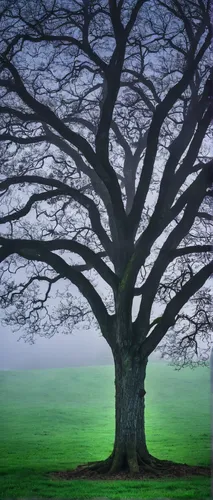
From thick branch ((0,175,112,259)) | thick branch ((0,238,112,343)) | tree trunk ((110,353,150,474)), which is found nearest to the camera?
tree trunk ((110,353,150,474))

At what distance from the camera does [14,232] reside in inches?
372

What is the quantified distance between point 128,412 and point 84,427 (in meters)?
5.35

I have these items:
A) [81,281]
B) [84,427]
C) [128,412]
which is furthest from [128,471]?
[84,427]

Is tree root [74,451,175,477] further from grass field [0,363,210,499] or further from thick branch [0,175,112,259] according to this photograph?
thick branch [0,175,112,259]

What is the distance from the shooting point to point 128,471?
26.3ft

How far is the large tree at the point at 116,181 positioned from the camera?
27.3ft

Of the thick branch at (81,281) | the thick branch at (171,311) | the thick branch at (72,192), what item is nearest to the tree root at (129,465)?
the thick branch at (171,311)

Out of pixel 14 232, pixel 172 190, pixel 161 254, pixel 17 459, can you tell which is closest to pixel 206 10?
pixel 172 190

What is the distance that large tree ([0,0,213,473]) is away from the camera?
8.32 m

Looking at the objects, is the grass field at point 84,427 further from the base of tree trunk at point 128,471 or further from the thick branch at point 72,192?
the thick branch at point 72,192

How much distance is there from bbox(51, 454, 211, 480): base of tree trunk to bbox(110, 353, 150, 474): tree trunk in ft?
0.04

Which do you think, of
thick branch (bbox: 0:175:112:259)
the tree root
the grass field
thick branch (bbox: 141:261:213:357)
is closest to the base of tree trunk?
the tree root

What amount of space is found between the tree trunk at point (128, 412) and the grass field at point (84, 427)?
0.53 meters

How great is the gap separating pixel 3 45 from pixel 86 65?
1.25 metres
